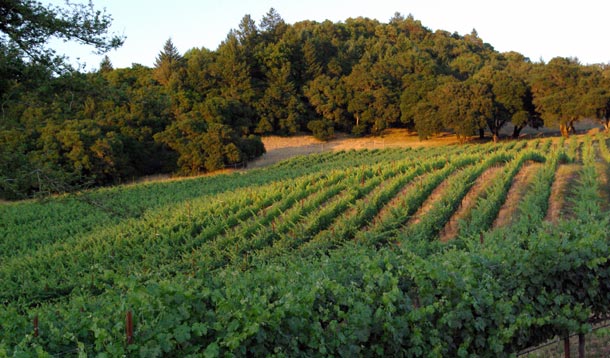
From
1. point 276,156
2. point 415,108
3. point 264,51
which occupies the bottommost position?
point 276,156

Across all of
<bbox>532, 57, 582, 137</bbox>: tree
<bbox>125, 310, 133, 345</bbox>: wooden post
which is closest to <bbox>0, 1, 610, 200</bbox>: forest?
<bbox>532, 57, 582, 137</bbox>: tree

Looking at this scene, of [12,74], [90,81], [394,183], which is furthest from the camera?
[394,183]

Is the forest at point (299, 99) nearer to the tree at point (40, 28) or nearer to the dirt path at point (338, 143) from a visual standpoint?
the dirt path at point (338, 143)

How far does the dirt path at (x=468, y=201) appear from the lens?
1847 cm

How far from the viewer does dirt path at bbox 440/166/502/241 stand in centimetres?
1847

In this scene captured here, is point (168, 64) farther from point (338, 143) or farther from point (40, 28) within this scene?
point (40, 28)

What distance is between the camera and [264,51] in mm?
68562

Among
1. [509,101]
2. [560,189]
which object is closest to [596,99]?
[509,101]

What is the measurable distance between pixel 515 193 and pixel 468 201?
72.7 inches

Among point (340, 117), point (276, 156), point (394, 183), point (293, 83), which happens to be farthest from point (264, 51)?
point (394, 183)

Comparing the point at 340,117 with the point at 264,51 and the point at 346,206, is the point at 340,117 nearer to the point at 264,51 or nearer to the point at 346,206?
the point at 264,51

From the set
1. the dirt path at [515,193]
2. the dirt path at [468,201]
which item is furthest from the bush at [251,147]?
the dirt path at [515,193]

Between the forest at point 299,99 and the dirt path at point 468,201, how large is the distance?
1925 cm

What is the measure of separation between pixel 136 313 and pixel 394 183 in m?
18.5
